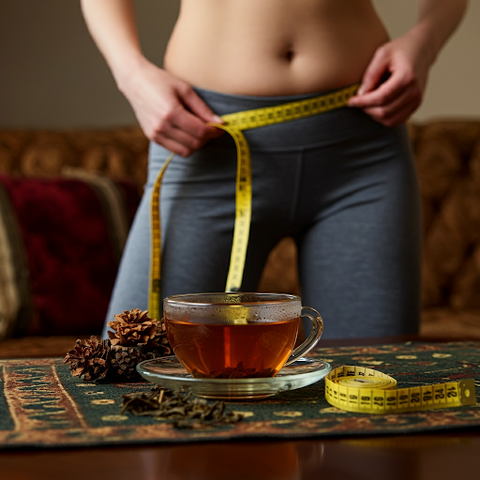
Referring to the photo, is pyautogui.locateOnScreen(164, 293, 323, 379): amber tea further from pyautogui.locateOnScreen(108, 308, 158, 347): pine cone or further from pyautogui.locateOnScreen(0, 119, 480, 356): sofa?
pyautogui.locateOnScreen(0, 119, 480, 356): sofa

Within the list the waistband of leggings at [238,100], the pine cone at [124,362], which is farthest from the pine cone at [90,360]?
the waistband of leggings at [238,100]

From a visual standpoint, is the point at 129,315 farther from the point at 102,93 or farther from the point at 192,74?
the point at 102,93

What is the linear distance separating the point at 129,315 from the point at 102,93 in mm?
2526

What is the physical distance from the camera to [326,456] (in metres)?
0.43

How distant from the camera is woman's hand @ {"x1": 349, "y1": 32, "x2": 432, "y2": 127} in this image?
1.07 meters

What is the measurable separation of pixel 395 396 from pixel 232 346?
147 mm

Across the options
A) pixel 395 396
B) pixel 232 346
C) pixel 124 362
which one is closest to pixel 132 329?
pixel 124 362

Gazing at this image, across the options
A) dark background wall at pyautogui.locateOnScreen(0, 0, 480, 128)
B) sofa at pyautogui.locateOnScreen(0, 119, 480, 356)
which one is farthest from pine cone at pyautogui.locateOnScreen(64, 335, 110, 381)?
dark background wall at pyautogui.locateOnScreen(0, 0, 480, 128)

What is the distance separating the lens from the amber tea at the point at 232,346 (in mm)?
556

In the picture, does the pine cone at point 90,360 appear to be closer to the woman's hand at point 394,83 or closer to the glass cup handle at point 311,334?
the glass cup handle at point 311,334

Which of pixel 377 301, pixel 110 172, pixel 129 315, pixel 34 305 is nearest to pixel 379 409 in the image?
pixel 129 315

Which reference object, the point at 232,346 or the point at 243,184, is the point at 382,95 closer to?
the point at 243,184

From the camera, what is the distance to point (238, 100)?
1.07 m

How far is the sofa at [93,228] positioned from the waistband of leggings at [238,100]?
103cm
